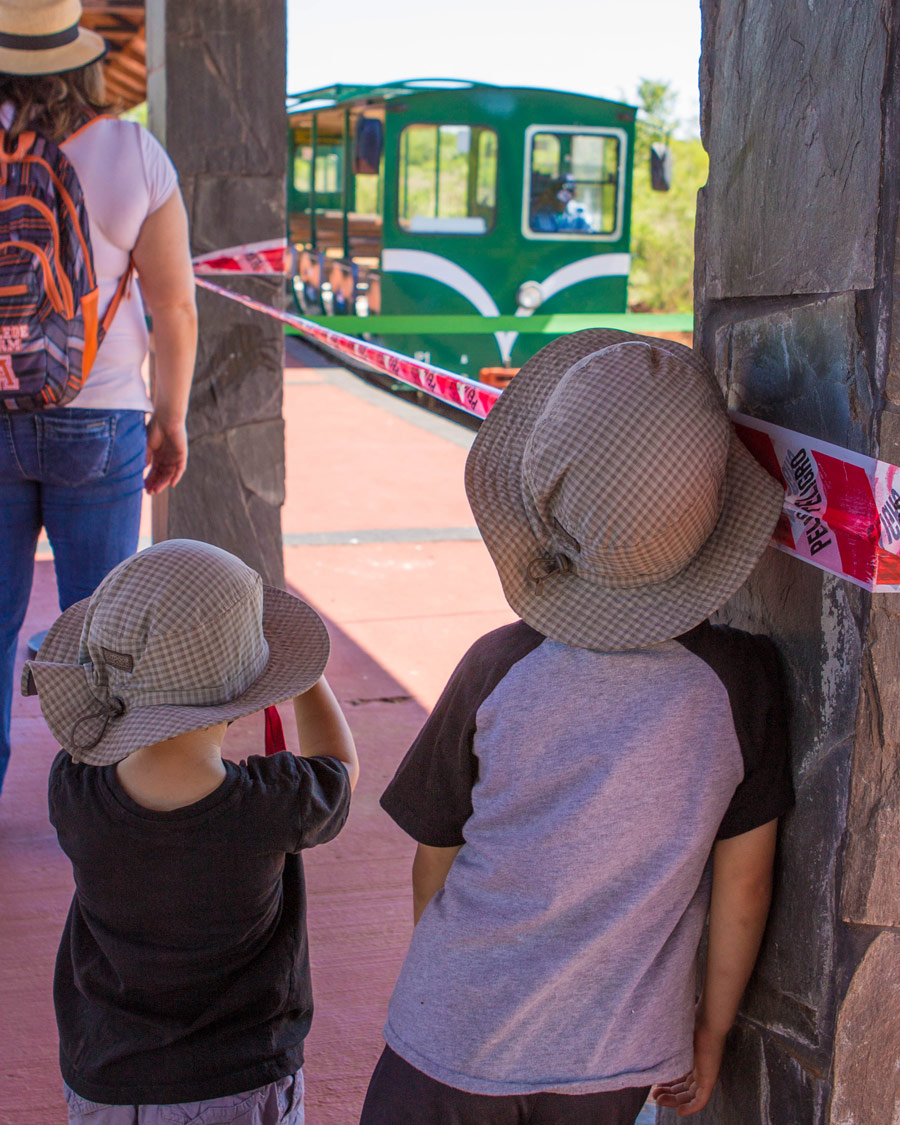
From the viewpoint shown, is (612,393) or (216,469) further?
(216,469)

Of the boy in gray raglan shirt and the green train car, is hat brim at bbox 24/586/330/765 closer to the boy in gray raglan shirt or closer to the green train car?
the boy in gray raglan shirt

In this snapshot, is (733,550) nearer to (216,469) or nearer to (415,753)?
(415,753)

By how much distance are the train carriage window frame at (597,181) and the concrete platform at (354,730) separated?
4.09 meters

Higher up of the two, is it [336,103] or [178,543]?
[336,103]

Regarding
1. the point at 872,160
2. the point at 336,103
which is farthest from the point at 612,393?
the point at 336,103

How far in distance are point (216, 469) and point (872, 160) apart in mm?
3770

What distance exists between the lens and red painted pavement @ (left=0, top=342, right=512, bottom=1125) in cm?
239

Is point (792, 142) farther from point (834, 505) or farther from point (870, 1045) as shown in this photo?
point (870, 1045)

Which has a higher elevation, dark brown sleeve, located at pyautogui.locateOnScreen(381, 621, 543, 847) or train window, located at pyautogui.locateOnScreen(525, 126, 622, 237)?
train window, located at pyautogui.locateOnScreen(525, 126, 622, 237)

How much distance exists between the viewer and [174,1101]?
164 cm

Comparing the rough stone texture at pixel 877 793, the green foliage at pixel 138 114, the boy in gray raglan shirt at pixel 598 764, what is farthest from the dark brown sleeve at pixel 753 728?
the green foliage at pixel 138 114

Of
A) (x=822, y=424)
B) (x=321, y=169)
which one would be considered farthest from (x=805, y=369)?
(x=321, y=169)

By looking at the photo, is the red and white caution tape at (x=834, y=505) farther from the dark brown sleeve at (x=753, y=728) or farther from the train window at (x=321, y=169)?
the train window at (x=321, y=169)

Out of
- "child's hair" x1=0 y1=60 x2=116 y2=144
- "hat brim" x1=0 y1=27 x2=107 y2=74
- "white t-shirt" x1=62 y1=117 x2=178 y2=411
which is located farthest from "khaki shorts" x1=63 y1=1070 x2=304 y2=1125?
"hat brim" x1=0 y1=27 x2=107 y2=74
